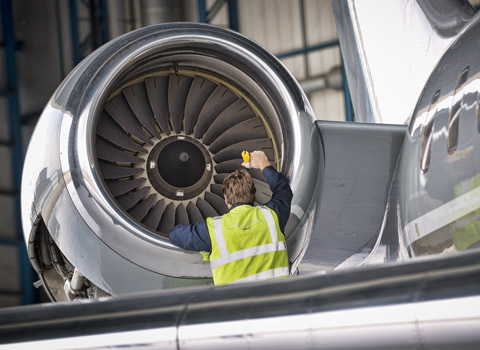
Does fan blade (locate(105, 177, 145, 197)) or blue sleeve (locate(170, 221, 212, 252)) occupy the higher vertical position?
fan blade (locate(105, 177, 145, 197))

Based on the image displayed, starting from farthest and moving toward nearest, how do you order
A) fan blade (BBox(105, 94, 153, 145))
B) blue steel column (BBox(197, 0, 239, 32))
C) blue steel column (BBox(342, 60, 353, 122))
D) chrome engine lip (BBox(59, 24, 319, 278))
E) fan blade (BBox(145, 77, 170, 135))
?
blue steel column (BBox(197, 0, 239, 32)), blue steel column (BBox(342, 60, 353, 122)), fan blade (BBox(145, 77, 170, 135)), fan blade (BBox(105, 94, 153, 145)), chrome engine lip (BBox(59, 24, 319, 278))

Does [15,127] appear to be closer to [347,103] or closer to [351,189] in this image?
[347,103]

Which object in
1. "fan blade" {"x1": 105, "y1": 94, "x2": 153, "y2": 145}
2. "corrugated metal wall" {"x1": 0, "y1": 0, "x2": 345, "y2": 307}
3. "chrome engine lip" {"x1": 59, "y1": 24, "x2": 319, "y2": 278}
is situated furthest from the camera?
"corrugated metal wall" {"x1": 0, "y1": 0, "x2": 345, "y2": 307}

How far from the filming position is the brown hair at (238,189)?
12.2 feet

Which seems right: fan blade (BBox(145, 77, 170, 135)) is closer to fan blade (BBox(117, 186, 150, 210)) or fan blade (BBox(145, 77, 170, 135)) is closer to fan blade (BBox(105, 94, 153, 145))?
fan blade (BBox(105, 94, 153, 145))

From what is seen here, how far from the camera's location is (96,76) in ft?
12.3

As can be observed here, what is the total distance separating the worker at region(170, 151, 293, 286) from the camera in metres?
3.62

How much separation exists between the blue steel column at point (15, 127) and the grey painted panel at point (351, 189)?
14683 millimetres

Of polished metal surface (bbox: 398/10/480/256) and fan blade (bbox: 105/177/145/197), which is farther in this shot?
fan blade (bbox: 105/177/145/197)

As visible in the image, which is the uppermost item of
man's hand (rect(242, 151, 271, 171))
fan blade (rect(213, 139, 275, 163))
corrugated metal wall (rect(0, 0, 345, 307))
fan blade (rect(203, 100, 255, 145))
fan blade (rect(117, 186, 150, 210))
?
corrugated metal wall (rect(0, 0, 345, 307))

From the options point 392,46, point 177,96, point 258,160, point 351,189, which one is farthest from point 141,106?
point 392,46

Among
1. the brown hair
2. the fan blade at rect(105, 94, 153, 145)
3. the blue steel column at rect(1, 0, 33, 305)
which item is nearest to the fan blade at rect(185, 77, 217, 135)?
the fan blade at rect(105, 94, 153, 145)

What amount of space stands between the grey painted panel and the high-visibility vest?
365mm

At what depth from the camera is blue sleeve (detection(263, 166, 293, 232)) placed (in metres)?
3.74
